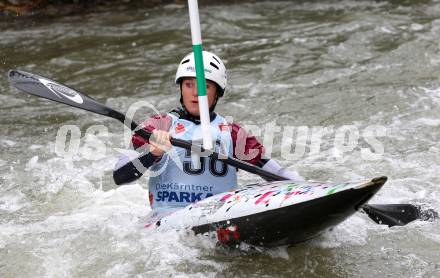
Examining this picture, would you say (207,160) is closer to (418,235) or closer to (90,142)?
(418,235)

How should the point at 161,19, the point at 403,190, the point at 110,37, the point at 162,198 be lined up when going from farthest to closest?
the point at 161,19, the point at 110,37, the point at 403,190, the point at 162,198

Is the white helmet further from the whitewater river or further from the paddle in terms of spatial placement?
the whitewater river

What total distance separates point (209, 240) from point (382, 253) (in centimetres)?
114

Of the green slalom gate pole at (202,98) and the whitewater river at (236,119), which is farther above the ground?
the green slalom gate pole at (202,98)

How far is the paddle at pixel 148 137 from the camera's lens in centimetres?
445

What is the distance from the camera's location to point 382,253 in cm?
458

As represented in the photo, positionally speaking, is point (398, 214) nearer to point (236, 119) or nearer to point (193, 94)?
point (193, 94)

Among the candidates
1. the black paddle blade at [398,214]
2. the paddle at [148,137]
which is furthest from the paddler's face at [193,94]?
the black paddle blade at [398,214]

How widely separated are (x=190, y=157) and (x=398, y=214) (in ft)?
4.67

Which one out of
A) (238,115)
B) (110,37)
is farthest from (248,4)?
→ (238,115)

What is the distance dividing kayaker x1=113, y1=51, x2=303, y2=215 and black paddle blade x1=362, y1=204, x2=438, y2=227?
57cm

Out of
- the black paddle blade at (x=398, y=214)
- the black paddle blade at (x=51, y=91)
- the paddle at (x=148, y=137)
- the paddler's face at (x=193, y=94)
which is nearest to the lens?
the paddle at (x=148, y=137)

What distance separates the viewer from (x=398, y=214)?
15.2 feet

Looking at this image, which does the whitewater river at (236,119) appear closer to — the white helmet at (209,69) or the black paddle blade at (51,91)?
the black paddle blade at (51,91)
